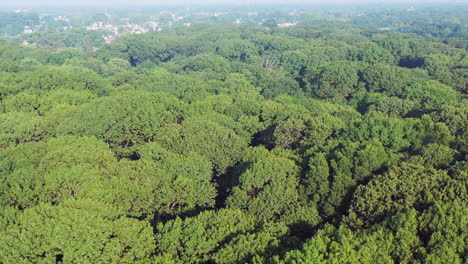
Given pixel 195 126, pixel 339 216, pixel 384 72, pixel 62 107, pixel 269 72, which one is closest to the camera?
pixel 339 216

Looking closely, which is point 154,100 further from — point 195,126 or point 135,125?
point 195,126

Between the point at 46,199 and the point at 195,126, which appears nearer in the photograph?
the point at 46,199

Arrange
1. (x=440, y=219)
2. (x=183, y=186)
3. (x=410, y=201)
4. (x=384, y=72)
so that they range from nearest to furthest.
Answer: (x=440, y=219)
(x=410, y=201)
(x=183, y=186)
(x=384, y=72)

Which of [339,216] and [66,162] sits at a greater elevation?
[66,162]

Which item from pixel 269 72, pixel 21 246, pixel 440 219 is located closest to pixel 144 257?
pixel 21 246

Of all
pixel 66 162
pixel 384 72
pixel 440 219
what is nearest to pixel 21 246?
pixel 66 162

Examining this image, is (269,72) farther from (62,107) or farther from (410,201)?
(410,201)
